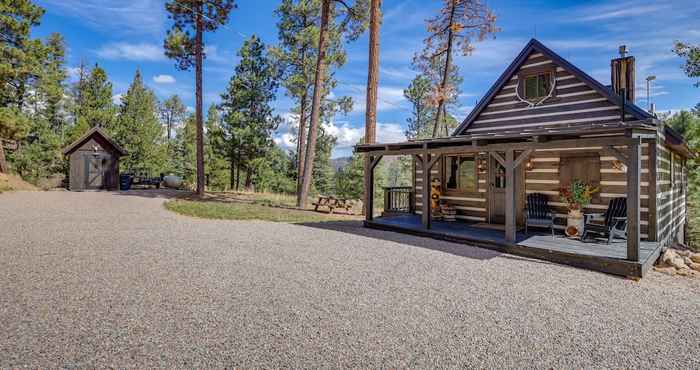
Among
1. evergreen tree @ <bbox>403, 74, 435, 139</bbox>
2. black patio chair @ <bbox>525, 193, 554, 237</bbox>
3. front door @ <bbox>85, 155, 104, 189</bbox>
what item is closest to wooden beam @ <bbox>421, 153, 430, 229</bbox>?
black patio chair @ <bbox>525, 193, 554, 237</bbox>

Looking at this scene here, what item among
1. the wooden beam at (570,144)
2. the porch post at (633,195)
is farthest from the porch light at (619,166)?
the porch post at (633,195)

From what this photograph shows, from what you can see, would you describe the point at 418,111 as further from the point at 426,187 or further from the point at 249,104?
the point at 426,187

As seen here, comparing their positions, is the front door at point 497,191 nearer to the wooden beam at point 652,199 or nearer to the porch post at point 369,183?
the wooden beam at point 652,199

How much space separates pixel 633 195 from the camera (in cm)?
549

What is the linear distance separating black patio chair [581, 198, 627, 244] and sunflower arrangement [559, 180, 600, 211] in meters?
0.31

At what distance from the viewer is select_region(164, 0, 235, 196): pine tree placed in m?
16.2

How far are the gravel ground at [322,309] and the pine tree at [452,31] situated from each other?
11759mm

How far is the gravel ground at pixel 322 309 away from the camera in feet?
9.36

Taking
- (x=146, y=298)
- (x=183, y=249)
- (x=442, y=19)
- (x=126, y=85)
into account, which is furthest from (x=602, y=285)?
(x=126, y=85)

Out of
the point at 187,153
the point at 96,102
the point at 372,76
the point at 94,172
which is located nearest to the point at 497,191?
the point at 372,76

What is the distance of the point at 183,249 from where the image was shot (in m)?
6.40

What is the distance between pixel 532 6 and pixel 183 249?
46.3ft

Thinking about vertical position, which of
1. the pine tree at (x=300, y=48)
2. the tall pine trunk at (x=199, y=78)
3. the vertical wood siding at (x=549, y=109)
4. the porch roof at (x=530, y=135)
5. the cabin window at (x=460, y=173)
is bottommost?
the cabin window at (x=460, y=173)

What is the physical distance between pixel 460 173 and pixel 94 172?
68.8ft
